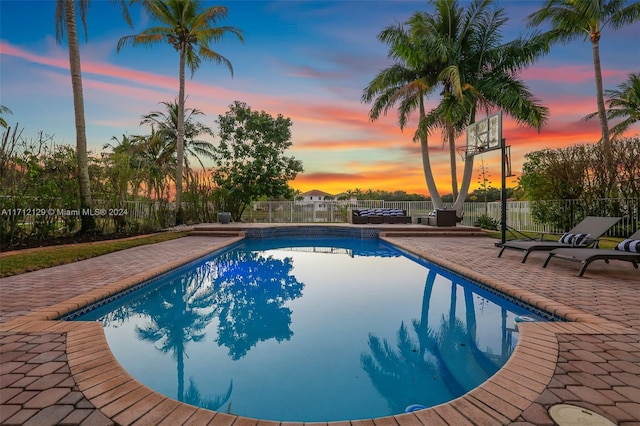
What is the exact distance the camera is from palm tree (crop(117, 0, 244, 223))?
12.9 metres

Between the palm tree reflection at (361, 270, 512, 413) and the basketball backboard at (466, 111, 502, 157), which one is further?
the basketball backboard at (466, 111, 502, 157)

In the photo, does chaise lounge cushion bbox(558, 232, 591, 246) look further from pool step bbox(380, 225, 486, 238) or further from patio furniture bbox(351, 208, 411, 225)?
patio furniture bbox(351, 208, 411, 225)

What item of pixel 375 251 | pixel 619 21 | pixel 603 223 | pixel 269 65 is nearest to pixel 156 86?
pixel 269 65

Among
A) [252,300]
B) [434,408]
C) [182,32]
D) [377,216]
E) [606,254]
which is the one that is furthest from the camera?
[377,216]

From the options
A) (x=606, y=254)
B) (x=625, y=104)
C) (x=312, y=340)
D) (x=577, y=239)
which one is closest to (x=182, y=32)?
(x=312, y=340)

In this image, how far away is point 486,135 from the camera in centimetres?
854

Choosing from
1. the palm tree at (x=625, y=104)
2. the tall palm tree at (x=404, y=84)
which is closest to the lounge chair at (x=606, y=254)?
the tall palm tree at (x=404, y=84)

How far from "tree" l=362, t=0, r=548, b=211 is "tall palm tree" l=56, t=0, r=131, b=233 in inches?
443

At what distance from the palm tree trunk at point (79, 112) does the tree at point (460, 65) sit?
1125 centimetres

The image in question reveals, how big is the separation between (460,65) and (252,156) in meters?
11.3

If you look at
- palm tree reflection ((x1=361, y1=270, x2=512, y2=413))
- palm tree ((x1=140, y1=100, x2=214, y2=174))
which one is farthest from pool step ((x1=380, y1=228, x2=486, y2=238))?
palm tree ((x1=140, y1=100, x2=214, y2=174))

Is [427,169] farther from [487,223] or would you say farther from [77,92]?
[77,92]

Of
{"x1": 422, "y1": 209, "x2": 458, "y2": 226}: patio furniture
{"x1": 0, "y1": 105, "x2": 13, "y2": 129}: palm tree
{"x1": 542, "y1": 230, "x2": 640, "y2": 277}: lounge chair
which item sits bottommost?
{"x1": 542, "y1": 230, "x2": 640, "y2": 277}: lounge chair

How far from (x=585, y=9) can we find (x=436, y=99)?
249 inches
